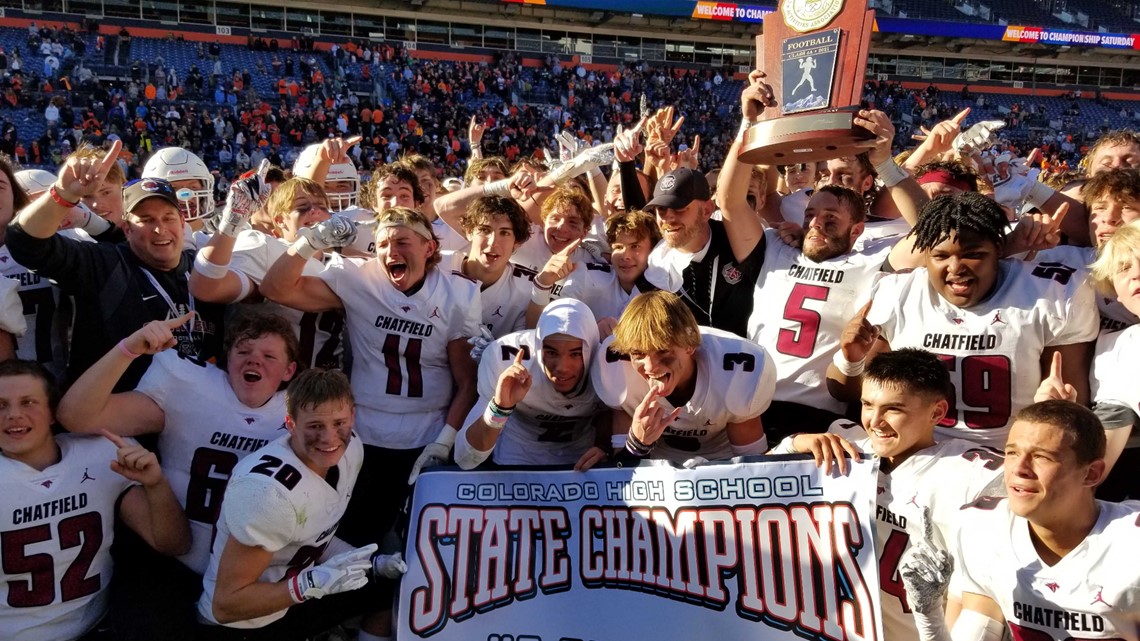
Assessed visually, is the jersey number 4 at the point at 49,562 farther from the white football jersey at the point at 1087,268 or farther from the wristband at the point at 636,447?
the white football jersey at the point at 1087,268

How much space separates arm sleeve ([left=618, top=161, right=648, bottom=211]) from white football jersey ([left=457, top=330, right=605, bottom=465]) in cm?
160

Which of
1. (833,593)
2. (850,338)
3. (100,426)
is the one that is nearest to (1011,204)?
(850,338)

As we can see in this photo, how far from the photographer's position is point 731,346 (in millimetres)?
3465

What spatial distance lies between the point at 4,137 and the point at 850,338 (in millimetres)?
22442

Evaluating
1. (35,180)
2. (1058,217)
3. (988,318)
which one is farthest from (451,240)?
(1058,217)

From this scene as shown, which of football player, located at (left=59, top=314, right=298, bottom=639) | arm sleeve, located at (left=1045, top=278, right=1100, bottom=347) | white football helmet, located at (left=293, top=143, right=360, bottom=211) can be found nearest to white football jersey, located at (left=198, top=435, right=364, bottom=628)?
football player, located at (left=59, top=314, right=298, bottom=639)

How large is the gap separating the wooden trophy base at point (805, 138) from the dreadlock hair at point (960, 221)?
0.59m

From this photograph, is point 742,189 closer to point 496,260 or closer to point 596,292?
point 596,292

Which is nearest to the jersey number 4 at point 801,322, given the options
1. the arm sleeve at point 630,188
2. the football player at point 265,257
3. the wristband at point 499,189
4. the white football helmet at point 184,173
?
the arm sleeve at point 630,188

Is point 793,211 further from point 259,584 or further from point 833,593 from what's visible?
point 259,584

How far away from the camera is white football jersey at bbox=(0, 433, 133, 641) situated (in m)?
2.90

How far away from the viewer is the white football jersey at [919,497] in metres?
2.76

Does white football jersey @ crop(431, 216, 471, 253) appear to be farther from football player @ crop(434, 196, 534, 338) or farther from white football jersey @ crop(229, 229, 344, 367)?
white football jersey @ crop(229, 229, 344, 367)

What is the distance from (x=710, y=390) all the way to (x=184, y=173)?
10.6ft
